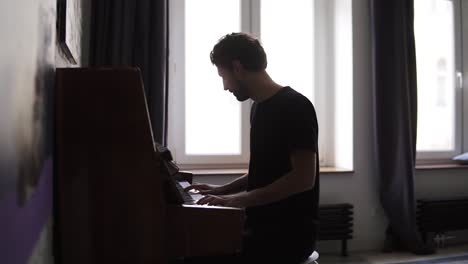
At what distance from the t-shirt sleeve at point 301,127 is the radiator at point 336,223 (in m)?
1.75

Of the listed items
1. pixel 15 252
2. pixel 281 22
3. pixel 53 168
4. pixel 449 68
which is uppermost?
Answer: pixel 281 22

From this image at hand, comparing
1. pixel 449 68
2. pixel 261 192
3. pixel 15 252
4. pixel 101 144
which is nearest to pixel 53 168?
pixel 101 144

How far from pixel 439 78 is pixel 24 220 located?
3.67m

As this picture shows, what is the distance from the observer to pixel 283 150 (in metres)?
1.41

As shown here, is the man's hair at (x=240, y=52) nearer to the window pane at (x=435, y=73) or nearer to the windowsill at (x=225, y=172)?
the windowsill at (x=225, y=172)

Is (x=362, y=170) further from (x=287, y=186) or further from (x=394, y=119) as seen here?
(x=287, y=186)

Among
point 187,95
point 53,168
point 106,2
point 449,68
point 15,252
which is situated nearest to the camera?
point 15,252

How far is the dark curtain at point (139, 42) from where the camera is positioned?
2.44 meters

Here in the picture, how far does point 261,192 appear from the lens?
132 cm

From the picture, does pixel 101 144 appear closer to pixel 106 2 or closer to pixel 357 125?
pixel 106 2

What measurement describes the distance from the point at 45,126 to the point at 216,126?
2146 millimetres

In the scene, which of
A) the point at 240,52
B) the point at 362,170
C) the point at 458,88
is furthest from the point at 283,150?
the point at 458,88

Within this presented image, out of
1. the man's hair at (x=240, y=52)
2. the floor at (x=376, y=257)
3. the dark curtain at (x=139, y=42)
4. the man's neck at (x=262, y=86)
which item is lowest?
the floor at (x=376, y=257)

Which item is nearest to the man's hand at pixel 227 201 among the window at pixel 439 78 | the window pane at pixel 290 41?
the window pane at pixel 290 41
